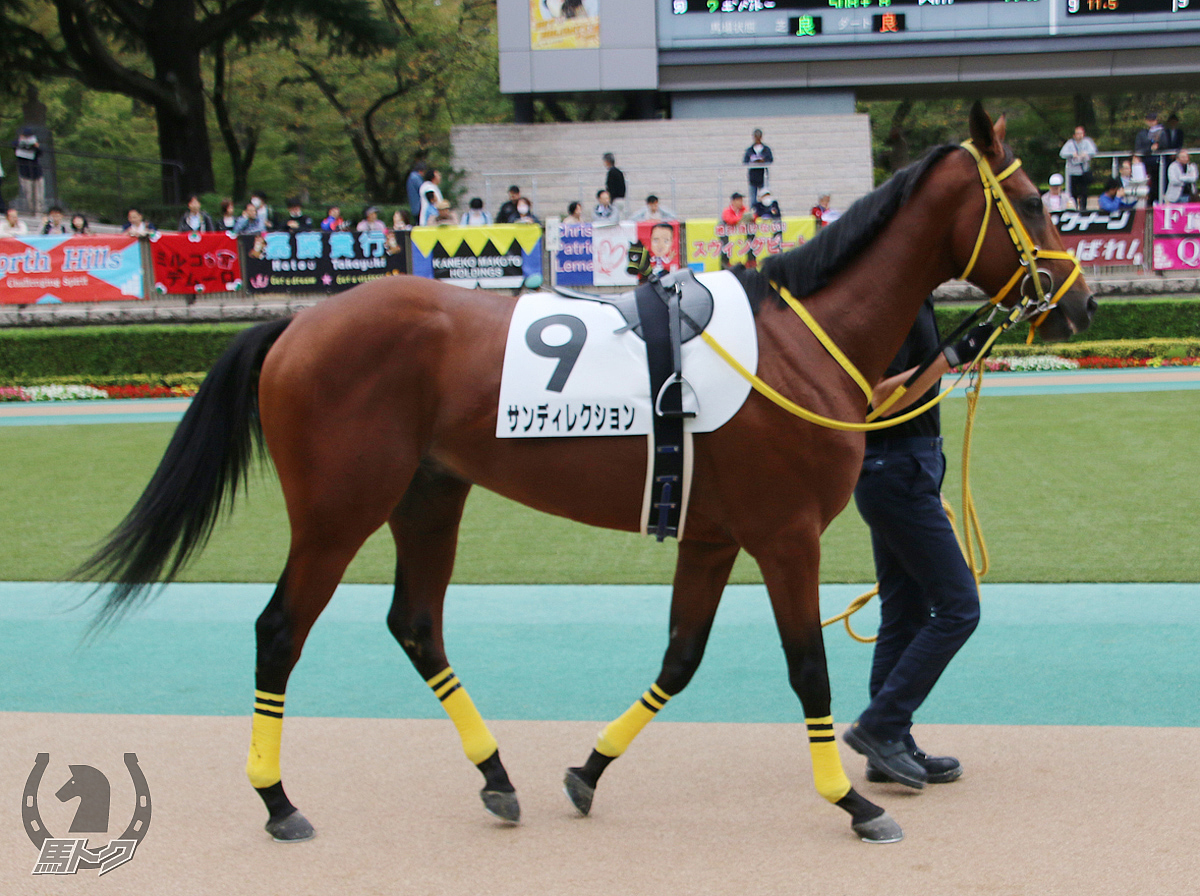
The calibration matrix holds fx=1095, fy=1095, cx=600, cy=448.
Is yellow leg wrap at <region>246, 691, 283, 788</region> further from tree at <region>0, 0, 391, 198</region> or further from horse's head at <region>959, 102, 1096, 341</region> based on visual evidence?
tree at <region>0, 0, 391, 198</region>

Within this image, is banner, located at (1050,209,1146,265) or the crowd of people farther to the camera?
the crowd of people

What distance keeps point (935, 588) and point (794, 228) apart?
14.1 metres

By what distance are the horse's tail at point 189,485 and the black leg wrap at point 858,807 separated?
86.2 inches

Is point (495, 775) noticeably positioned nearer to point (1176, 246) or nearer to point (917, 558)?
point (917, 558)

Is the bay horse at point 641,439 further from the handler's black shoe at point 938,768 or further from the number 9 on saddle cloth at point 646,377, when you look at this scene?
the handler's black shoe at point 938,768

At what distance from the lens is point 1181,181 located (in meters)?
19.1

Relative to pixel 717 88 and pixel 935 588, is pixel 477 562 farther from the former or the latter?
pixel 717 88

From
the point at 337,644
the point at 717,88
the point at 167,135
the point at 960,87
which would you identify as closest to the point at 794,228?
the point at 717,88

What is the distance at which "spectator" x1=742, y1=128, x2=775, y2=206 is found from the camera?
20312mm

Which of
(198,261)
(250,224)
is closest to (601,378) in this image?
(198,261)

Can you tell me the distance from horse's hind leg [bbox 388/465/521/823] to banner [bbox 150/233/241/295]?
14.9m

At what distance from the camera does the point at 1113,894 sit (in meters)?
2.81

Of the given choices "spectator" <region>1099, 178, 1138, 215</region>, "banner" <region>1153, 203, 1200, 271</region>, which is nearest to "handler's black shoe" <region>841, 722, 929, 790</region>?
"spectator" <region>1099, 178, 1138, 215</region>

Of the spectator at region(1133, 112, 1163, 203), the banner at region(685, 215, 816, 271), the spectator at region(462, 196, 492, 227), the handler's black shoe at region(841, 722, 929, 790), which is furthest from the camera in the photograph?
the spectator at region(1133, 112, 1163, 203)
